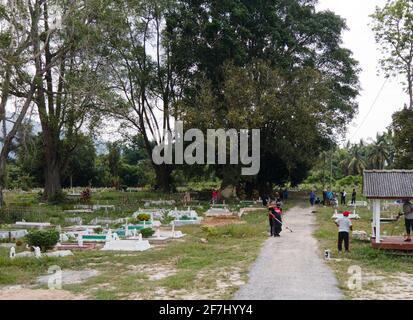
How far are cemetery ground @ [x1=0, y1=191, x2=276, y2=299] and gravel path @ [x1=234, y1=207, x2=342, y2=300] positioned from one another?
1.31ft

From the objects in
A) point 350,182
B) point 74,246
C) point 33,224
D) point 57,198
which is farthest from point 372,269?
point 350,182

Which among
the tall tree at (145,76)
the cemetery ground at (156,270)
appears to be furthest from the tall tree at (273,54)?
the cemetery ground at (156,270)

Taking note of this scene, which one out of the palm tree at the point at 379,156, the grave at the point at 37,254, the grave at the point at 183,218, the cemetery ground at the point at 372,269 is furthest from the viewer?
the palm tree at the point at 379,156

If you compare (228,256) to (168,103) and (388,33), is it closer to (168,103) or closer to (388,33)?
(388,33)

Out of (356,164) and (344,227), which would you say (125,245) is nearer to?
(344,227)

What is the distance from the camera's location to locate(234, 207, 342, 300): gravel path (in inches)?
430

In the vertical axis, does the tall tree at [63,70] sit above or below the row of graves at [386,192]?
above

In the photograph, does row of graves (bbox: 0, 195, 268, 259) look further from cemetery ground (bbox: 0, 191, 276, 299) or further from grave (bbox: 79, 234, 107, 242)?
cemetery ground (bbox: 0, 191, 276, 299)

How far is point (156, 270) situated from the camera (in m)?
14.6

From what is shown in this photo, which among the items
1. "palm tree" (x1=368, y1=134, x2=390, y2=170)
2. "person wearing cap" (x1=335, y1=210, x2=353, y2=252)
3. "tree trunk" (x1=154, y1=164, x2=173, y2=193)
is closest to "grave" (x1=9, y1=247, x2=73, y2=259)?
"person wearing cap" (x1=335, y1=210, x2=353, y2=252)

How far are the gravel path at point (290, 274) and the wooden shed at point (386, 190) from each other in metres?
2.13

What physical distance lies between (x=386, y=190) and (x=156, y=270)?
775cm

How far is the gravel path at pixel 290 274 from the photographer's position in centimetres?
1093

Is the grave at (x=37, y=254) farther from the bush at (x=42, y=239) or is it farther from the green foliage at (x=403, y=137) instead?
the green foliage at (x=403, y=137)
